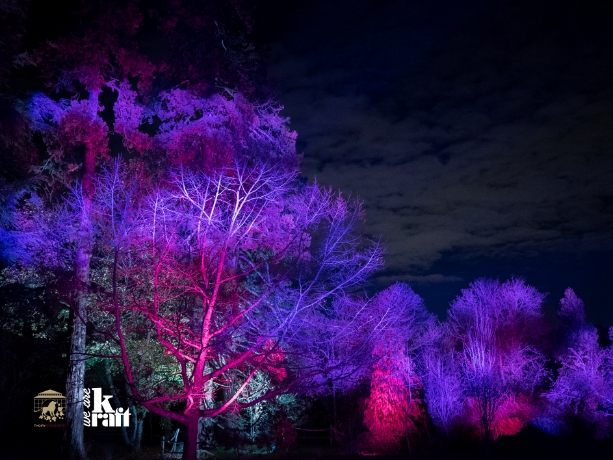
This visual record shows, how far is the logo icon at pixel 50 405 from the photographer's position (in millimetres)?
16750

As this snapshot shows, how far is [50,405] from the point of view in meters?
16.9

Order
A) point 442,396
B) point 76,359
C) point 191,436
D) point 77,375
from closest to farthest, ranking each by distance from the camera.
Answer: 1. point 191,436
2. point 76,359
3. point 77,375
4. point 442,396

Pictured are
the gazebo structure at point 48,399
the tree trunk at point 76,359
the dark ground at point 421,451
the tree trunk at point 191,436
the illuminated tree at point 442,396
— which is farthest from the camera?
the illuminated tree at point 442,396

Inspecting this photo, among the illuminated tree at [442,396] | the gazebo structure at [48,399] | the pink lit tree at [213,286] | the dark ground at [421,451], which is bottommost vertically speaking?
the dark ground at [421,451]

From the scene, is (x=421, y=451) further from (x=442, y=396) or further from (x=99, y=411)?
(x=99, y=411)

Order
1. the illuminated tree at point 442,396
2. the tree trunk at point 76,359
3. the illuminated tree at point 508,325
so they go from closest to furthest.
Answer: the tree trunk at point 76,359 < the illuminated tree at point 442,396 < the illuminated tree at point 508,325

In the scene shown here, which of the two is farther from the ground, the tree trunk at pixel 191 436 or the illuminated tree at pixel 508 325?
the illuminated tree at pixel 508 325

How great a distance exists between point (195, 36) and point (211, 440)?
1379cm

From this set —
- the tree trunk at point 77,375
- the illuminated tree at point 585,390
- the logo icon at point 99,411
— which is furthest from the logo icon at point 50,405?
the illuminated tree at point 585,390

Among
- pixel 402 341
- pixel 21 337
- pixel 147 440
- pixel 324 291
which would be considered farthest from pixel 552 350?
pixel 21 337

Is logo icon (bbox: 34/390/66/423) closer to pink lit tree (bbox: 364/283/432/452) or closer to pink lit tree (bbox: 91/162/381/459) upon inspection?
pink lit tree (bbox: 91/162/381/459)

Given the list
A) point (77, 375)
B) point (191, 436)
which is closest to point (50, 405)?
point (77, 375)

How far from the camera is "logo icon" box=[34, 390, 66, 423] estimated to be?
16.8 metres

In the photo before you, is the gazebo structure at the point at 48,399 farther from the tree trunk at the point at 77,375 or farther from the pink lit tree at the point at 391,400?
the pink lit tree at the point at 391,400
